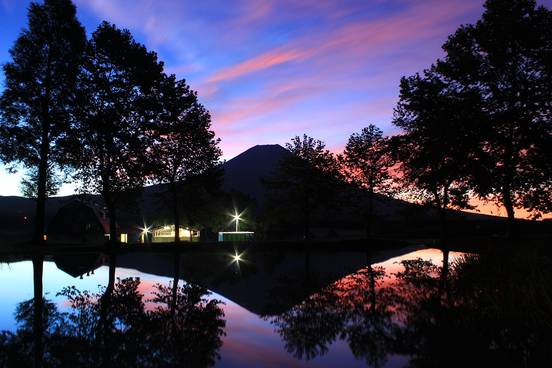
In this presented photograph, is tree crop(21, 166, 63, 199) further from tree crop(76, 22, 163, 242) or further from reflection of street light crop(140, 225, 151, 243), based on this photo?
reflection of street light crop(140, 225, 151, 243)

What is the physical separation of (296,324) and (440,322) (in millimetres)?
3253

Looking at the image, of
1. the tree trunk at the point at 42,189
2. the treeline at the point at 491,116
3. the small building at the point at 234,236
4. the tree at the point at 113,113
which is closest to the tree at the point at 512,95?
the treeline at the point at 491,116

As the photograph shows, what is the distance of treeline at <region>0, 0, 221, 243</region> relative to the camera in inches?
1442

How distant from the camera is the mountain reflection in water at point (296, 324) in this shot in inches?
294

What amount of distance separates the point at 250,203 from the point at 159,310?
77.1 meters

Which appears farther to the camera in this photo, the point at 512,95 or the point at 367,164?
the point at 367,164

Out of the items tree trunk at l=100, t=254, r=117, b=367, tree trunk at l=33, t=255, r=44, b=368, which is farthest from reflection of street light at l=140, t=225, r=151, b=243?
tree trunk at l=100, t=254, r=117, b=367

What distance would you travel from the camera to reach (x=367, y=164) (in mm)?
61156

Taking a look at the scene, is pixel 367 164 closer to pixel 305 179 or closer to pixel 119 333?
pixel 305 179

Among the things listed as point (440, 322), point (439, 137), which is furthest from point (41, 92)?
point (440, 322)

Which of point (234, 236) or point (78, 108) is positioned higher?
point (78, 108)

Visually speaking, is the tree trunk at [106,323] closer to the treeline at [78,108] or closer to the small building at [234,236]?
the treeline at [78,108]

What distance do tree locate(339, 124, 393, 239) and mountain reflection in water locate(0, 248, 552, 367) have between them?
4404 cm

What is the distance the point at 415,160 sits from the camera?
23.5 m
